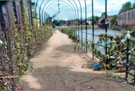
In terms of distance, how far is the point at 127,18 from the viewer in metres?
3.01

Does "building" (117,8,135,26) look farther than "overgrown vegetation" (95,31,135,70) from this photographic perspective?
→ No

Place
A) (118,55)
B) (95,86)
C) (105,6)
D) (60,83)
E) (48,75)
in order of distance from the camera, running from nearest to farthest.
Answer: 1. (95,86)
2. (60,83)
3. (48,75)
4. (118,55)
5. (105,6)

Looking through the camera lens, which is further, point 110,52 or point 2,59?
Answer: point 110,52

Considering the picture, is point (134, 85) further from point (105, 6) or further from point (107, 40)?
point (105, 6)

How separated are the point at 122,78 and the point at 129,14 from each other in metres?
1.53

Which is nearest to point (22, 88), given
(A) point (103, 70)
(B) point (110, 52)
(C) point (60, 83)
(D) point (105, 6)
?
(C) point (60, 83)

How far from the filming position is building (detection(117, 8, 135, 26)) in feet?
9.35

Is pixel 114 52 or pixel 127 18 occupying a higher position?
A: pixel 127 18

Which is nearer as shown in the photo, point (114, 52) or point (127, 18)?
point (127, 18)

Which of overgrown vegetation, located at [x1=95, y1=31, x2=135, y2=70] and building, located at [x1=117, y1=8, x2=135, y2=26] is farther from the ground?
building, located at [x1=117, y1=8, x2=135, y2=26]

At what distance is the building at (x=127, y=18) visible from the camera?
9.35 feet

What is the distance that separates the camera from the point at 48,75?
293 centimetres

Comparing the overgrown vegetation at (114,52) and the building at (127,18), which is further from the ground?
the building at (127,18)

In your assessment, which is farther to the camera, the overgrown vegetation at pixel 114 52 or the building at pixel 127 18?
the overgrown vegetation at pixel 114 52
